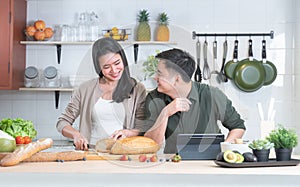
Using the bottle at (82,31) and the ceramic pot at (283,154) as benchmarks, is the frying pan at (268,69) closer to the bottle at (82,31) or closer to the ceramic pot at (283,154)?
the bottle at (82,31)

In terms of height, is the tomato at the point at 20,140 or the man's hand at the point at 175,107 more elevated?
the man's hand at the point at 175,107

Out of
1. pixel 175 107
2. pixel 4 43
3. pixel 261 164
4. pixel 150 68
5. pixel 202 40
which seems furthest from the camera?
pixel 202 40

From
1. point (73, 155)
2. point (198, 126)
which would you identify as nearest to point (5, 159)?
point (73, 155)

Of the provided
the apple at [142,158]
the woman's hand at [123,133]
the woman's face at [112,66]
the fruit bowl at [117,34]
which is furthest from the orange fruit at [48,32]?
the apple at [142,158]

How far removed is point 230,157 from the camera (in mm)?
1999

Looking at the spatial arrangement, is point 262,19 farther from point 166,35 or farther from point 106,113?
point 106,113

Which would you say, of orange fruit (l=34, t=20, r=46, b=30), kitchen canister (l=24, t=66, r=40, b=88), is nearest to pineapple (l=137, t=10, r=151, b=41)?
orange fruit (l=34, t=20, r=46, b=30)

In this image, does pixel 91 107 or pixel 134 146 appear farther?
pixel 91 107

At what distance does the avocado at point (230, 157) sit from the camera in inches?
78.3

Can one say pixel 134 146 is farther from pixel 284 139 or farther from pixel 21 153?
pixel 284 139

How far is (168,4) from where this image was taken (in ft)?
13.5

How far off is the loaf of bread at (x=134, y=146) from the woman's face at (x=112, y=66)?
459mm

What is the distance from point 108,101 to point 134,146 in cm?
53

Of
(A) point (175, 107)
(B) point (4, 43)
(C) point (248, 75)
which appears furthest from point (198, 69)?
(A) point (175, 107)
